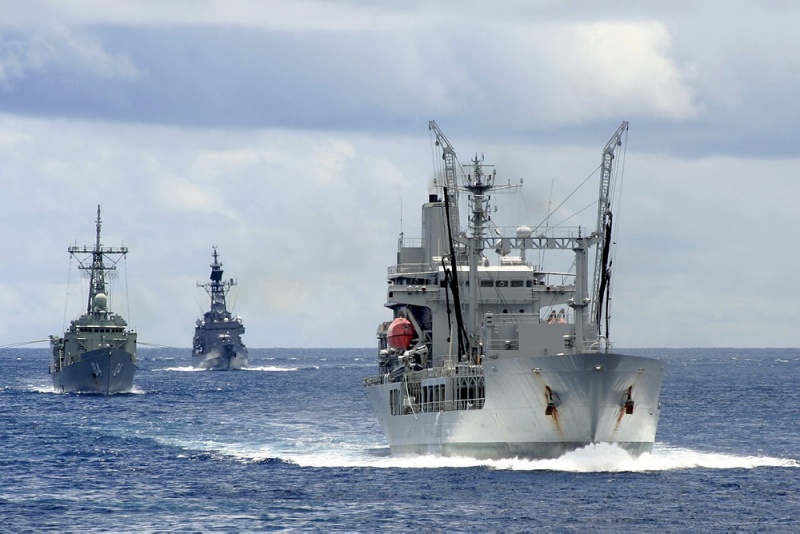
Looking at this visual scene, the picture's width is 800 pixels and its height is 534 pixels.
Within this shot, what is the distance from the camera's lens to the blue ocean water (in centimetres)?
4338

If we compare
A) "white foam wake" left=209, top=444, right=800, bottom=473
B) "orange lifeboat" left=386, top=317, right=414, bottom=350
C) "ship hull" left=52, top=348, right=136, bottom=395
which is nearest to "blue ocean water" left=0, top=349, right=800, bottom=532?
"white foam wake" left=209, top=444, right=800, bottom=473

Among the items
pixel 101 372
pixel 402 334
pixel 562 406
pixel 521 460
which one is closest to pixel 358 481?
pixel 521 460

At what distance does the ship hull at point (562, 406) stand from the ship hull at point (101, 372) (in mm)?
85889

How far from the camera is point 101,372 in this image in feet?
447

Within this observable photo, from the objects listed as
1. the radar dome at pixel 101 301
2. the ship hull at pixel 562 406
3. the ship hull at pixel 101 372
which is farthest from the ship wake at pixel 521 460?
the radar dome at pixel 101 301

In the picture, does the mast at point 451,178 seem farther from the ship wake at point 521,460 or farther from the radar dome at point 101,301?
the radar dome at point 101,301

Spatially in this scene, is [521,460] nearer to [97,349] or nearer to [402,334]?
[402,334]

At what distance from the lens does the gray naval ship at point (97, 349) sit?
136 m

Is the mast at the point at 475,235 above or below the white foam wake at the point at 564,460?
above

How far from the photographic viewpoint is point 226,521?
43.8 m

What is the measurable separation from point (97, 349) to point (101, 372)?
2.55 m

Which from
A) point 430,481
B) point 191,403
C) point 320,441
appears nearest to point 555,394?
point 430,481

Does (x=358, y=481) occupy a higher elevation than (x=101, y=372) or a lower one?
lower

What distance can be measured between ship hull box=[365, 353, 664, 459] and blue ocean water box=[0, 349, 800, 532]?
2.53 ft
